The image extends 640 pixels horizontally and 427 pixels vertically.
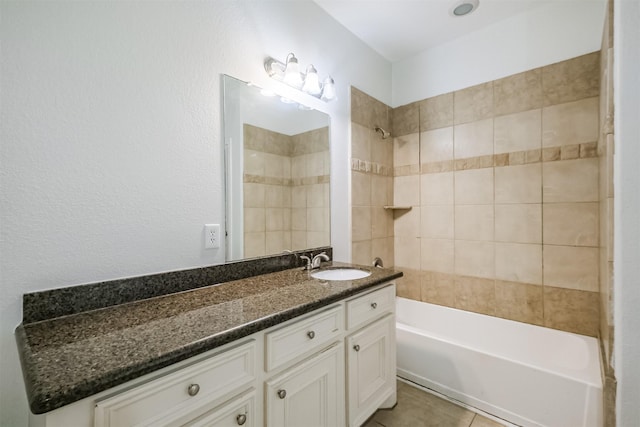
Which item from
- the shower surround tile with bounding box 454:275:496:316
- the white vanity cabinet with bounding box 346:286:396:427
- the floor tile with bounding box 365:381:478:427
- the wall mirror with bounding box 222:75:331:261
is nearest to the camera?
the white vanity cabinet with bounding box 346:286:396:427

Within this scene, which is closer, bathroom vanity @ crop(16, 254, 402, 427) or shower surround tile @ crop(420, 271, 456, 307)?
bathroom vanity @ crop(16, 254, 402, 427)

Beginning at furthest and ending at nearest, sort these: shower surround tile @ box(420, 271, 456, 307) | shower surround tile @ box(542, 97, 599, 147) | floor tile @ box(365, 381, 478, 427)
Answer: shower surround tile @ box(420, 271, 456, 307) < shower surround tile @ box(542, 97, 599, 147) < floor tile @ box(365, 381, 478, 427)

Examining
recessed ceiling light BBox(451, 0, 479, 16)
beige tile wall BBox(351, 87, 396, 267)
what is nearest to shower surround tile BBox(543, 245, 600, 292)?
beige tile wall BBox(351, 87, 396, 267)

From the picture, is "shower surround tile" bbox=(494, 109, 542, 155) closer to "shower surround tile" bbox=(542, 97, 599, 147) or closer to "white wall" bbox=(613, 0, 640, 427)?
"shower surround tile" bbox=(542, 97, 599, 147)

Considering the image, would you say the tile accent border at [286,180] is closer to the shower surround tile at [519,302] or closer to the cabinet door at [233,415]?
the cabinet door at [233,415]

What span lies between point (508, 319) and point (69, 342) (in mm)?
2486

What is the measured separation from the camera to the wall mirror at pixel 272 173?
1454mm

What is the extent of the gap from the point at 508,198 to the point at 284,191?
5.38 ft

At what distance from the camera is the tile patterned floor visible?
1552mm

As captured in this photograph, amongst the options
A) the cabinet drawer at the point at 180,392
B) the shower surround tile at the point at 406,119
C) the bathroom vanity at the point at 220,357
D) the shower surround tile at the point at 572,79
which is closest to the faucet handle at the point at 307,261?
the bathroom vanity at the point at 220,357

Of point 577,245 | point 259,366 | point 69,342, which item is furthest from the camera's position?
point 577,245

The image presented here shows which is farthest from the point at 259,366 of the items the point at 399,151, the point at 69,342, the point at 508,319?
the point at 399,151

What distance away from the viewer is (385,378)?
1.54 meters

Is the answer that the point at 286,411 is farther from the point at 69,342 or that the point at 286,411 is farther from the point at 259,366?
the point at 69,342
